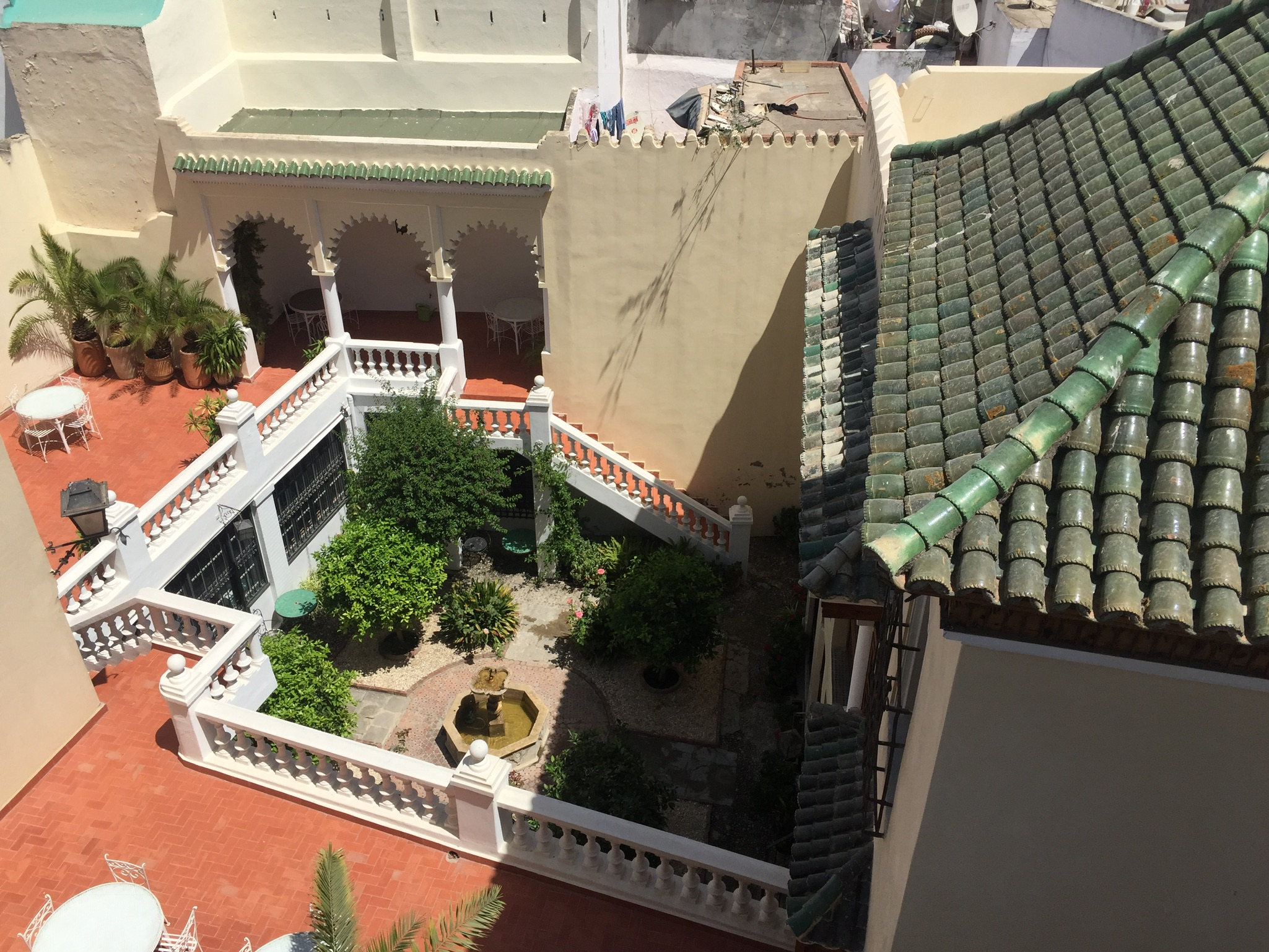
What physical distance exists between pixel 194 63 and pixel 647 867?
15.7 meters

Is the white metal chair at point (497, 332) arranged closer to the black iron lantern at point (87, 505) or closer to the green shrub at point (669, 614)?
the green shrub at point (669, 614)

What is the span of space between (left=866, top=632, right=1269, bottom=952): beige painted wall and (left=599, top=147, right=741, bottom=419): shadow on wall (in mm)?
Result: 11913

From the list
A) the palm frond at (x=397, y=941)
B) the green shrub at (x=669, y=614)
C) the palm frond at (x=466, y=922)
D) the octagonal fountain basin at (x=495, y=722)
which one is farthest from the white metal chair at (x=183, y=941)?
the green shrub at (x=669, y=614)

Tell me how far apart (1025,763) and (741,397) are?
13193mm

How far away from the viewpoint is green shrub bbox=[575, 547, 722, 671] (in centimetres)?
1547

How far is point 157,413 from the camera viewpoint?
17.7 metres

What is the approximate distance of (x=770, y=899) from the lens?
962 centimetres

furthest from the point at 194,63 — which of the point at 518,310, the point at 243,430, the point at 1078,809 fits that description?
the point at 1078,809

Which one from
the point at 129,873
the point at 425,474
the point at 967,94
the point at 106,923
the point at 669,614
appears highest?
the point at 967,94

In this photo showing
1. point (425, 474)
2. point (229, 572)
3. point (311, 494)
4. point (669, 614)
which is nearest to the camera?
point (229, 572)

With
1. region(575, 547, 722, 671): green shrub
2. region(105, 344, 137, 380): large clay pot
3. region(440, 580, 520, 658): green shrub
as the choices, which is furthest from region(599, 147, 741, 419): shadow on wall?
region(105, 344, 137, 380): large clay pot

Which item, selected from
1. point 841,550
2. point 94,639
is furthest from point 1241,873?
point 94,639

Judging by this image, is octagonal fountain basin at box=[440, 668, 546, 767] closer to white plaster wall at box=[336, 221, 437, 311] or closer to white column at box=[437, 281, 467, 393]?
white column at box=[437, 281, 467, 393]

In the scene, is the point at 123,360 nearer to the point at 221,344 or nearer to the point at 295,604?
the point at 221,344
